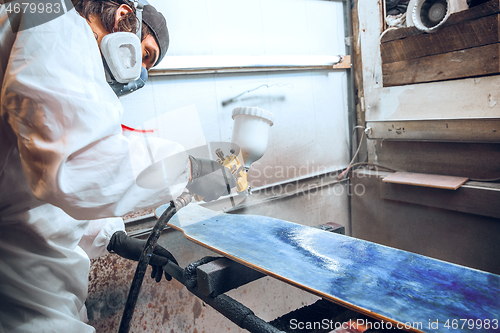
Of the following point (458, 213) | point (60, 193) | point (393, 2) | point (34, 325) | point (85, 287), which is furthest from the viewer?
point (393, 2)

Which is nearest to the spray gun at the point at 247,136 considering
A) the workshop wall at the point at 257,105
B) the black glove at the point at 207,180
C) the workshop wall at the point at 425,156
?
the black glove at the point at 207,180

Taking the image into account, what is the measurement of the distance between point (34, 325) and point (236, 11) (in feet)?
6.65

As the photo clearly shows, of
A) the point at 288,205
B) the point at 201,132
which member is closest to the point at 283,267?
the point at 201,132

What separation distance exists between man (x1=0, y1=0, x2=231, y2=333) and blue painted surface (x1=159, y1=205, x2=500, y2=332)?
0.43 m

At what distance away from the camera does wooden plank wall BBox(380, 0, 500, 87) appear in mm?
1818

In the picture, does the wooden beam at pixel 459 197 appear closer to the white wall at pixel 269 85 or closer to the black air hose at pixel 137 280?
the white wall at pixel 269 85

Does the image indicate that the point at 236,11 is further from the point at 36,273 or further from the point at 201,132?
the point at 36,273

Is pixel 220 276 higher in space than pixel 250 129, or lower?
lower

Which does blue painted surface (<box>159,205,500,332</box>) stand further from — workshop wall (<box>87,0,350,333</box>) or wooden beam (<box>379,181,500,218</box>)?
wooden beam (<box>379,181,500,218</box>)

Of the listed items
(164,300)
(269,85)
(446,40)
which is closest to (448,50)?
(446,40)

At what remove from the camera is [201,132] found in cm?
199

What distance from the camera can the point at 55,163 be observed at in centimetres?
65

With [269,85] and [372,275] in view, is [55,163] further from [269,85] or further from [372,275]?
[269,85]

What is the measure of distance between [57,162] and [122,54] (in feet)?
1.58
